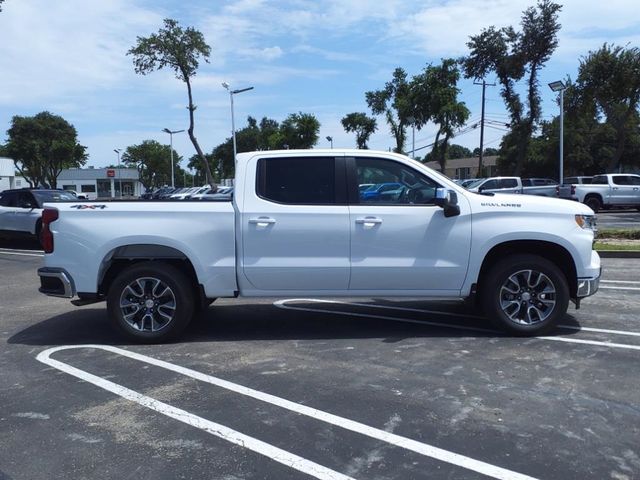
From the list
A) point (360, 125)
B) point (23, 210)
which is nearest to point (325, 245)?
point (23, 210)

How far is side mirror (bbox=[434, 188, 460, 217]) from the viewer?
5.88 meters

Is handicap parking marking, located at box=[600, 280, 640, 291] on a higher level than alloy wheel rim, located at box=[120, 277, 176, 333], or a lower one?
lower

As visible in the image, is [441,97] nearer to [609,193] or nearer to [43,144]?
[609,193]

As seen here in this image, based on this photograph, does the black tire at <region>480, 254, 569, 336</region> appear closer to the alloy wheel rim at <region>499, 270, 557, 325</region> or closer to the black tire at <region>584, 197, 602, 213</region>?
the alloy wheel rim at <region>499, 270, 557, 325</region>

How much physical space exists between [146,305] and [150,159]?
9161 centimetres

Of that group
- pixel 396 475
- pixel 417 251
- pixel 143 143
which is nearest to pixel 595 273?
pixel 417 251

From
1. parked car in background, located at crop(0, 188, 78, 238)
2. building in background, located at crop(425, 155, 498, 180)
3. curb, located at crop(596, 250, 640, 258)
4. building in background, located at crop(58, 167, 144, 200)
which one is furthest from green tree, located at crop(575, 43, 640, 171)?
building in background, located at crop(58, 167, 144, 200)

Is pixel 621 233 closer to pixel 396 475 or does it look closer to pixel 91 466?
pixel 396 475

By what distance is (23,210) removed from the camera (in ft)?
53.1

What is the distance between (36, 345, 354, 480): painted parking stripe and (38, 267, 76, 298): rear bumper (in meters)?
0.78

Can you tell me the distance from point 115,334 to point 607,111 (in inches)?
1566

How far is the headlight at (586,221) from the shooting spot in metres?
6.13

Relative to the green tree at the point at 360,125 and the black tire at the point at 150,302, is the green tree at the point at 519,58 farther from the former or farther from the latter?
the black tire at the point at 150,302

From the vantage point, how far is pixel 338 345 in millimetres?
6113
